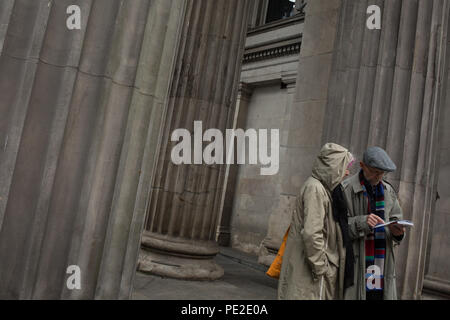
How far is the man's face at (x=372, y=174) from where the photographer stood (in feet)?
11.1

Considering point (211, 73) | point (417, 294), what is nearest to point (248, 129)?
point (211, 73)

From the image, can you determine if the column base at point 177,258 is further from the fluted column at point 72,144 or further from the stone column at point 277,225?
the fluted column at point 72,144

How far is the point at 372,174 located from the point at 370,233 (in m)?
0.50

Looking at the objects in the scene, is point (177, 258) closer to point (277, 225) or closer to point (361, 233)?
point (277, 225)

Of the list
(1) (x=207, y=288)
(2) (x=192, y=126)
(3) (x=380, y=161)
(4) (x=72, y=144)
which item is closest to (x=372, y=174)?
(3) (x=380, y=161)

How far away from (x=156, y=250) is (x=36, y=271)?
3675 millimetres

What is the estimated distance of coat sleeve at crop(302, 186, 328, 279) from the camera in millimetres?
3041

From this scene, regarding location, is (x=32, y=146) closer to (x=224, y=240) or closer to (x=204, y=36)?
(x=204, y=36)

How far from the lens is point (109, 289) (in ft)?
9.43

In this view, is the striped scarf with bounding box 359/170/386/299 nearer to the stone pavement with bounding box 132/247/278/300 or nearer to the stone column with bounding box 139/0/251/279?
the stone pavement with bounding box 132/247/278/300

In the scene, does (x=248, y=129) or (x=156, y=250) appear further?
(x=248, y=129)

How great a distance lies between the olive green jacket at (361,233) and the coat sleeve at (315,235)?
0.37 metres

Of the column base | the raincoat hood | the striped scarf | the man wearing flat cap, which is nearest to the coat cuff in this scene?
the man wearing flat cap
